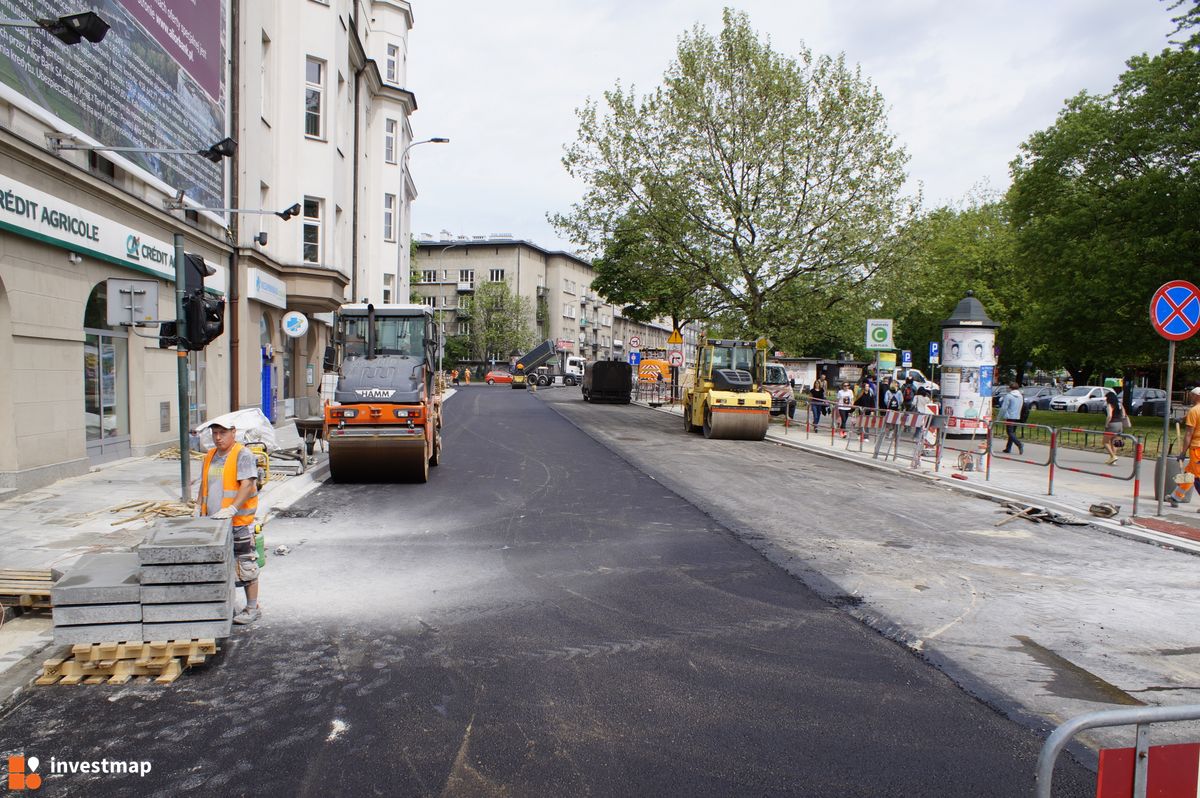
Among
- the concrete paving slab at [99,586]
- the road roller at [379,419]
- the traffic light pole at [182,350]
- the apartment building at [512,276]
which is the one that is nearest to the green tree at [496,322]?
the apartment building at [512,276]

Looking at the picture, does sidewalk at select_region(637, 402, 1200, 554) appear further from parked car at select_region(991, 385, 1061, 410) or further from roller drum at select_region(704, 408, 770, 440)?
parked car at select_region(991, 385, 1061, 410)

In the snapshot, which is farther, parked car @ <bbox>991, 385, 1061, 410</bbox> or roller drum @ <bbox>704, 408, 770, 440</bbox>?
parked car @ <bbox>991, 385, 1061, 410</bbox>

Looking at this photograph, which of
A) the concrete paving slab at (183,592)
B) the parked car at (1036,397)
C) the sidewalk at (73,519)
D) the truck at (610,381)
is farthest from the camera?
the parked car at (1036,397)

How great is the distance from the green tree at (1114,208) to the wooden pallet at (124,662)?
30.7 metres

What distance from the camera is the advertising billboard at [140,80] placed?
989cm

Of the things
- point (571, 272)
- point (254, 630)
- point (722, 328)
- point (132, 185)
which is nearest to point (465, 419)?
point (722, 328)

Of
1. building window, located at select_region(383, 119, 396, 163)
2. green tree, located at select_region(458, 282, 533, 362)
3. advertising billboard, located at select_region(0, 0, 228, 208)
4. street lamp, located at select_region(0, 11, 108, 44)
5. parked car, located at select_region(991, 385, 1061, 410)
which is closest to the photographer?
street lamp, located at select_region(0, 11, 108, 44)

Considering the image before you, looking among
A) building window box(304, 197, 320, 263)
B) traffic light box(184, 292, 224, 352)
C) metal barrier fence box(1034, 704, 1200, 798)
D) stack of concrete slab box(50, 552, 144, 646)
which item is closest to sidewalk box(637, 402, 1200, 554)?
metal barrier fence box(1034, 704, 1200, 798)

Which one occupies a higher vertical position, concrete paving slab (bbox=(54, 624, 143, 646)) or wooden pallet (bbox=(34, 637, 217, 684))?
concrete paving slab (bbox=(54, 624, 143, 646))

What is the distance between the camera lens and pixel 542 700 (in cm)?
458

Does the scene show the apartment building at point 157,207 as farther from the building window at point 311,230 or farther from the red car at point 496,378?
the red car at point 496,378

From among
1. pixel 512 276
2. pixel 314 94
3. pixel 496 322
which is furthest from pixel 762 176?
pixel 512 276

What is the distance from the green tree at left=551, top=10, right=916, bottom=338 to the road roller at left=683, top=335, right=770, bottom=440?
139 inches

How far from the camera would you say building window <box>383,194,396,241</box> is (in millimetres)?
41281
